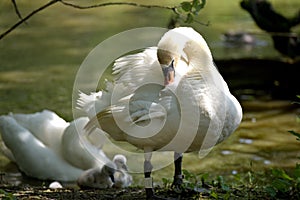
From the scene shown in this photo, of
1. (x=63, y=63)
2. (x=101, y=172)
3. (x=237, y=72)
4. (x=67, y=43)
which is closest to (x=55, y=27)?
(x=67, y=43)

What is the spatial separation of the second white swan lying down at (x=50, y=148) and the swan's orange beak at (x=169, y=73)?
7.28 ft

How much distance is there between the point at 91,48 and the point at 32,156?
5.00 metres

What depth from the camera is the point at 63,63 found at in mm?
10633

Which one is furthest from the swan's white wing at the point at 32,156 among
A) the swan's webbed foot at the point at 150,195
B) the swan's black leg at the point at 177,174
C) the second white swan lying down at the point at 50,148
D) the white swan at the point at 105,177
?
the swan's webbed foot at the point at 150,195

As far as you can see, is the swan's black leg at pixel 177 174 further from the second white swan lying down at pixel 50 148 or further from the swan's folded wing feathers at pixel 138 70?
the second white swan lying down at pixel 50 148

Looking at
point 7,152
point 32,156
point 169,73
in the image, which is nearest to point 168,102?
point 169,73

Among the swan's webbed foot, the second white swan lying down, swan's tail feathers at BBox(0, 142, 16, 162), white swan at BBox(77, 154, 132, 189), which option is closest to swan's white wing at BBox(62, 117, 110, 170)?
the second white swan lying down

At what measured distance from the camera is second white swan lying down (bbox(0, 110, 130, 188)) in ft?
21.7

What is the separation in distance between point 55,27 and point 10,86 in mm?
4181

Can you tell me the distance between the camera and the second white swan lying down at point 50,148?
21.7 ft

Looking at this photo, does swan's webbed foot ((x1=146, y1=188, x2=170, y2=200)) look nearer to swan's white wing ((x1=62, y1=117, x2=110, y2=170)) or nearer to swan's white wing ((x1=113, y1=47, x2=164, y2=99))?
swan's white wing ((x1=113, y1=47, x2=164, y2=99))

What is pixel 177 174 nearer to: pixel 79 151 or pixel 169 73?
pixel 169 73

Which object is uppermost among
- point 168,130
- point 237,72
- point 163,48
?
point 163,48

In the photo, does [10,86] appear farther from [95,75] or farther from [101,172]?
[101,172]
